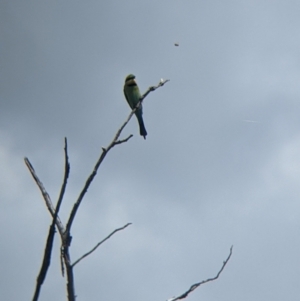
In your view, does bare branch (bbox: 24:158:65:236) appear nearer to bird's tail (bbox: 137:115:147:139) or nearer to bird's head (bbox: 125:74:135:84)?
bird's tail (bbox: 137:115:147:139)

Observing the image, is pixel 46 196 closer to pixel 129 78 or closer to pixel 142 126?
pixel 142 126

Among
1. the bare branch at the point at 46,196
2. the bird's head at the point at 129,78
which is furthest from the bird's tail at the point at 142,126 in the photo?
the bare branch at the point at 46,196

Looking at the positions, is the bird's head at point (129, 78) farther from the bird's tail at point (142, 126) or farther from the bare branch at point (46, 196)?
the bare branch at point (46, 196)

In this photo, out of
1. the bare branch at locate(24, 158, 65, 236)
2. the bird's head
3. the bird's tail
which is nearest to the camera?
the bare branch at locate(24, 158, 65, 236)

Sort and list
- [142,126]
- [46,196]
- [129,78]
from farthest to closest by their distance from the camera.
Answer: [129,78] → [142,126] → [46,196]

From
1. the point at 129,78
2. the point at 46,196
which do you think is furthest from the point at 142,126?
the point at 46,196

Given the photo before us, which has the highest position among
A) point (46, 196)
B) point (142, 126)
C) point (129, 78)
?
point (129, 78)

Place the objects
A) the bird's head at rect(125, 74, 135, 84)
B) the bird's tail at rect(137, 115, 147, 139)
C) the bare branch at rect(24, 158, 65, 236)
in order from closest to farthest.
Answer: the bare branch at rect(24, 158, 65, 236) → the bird's tail at rect(137, 115, 147, 139) → the bird's head at rect(125, 74, 135, 84)

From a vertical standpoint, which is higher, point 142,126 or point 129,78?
point 129,78

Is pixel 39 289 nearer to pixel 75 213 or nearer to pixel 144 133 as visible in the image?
pixel 75 213

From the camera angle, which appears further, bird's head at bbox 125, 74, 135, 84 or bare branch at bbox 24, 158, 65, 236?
bird's head at bbox 125, 74, 135, 84

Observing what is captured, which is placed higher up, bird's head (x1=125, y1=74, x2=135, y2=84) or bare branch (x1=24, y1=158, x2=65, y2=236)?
bird's head (x1=125, y1=74, x2=135, y2=84)

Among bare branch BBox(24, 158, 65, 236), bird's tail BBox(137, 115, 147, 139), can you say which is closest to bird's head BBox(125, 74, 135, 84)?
bird's tail BBox(137, 115, 147, 139)

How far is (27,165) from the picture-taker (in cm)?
255
